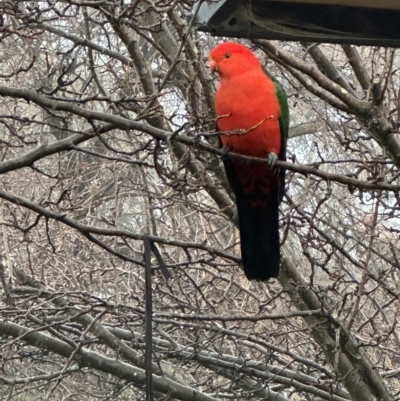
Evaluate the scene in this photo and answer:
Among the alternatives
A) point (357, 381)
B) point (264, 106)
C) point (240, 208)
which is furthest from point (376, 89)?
point (357, 381)

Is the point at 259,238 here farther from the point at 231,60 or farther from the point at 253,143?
the point at 231,60

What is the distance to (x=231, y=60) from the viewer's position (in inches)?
131

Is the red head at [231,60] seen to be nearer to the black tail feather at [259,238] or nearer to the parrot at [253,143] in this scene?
the parrot at [253,143]

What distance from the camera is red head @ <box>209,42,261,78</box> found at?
331 centimetres

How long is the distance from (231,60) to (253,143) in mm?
398

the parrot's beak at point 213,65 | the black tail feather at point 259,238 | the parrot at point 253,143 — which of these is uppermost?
the parrot's beak at point 213,65

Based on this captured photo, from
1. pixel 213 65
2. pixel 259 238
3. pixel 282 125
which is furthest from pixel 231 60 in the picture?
pixel 259 238

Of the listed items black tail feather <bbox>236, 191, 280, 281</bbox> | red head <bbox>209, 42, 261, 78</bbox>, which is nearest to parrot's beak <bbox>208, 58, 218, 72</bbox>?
red head <bbox>209, 42, 261, 78</bbox>

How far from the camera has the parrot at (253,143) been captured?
316cm

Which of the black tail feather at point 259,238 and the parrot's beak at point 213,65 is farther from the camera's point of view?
the parrot's beak at point 213,65

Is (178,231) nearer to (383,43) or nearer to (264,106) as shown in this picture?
(264,106)

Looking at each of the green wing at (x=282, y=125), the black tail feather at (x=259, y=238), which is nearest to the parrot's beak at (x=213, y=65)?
the green wing at (x=282, y=125)

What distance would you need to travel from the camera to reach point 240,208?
344 centimetres

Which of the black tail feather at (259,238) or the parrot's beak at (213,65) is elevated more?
the parrot's beak at (213,65)
